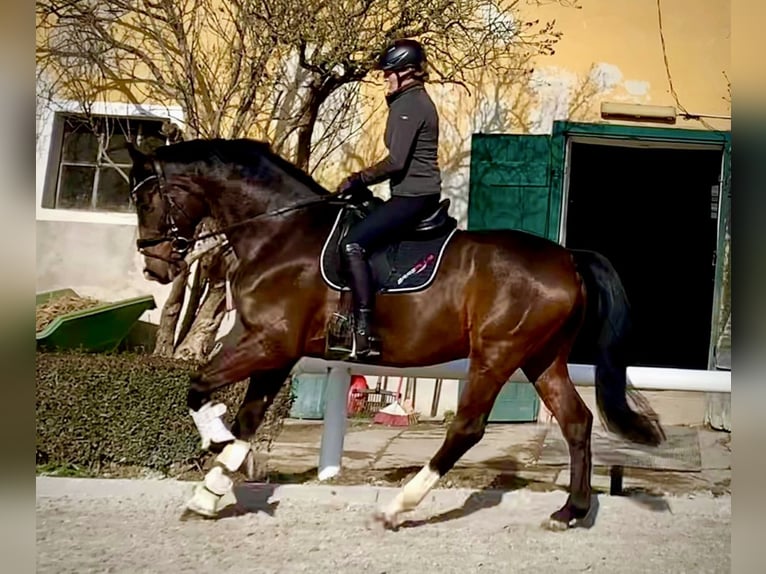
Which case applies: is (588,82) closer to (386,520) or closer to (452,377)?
(452,377)

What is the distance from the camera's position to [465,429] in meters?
4.51

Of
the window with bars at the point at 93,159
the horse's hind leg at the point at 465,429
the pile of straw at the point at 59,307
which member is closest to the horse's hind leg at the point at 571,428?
the horse's hind leg at the point at 465,429

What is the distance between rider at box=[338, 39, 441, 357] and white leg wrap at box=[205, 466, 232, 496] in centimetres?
95

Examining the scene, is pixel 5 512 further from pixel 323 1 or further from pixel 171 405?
pixel 323 1

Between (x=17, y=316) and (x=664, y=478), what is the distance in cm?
478

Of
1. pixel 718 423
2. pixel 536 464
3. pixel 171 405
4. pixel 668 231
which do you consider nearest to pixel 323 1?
pixel 171 405

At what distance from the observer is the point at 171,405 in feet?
17.9

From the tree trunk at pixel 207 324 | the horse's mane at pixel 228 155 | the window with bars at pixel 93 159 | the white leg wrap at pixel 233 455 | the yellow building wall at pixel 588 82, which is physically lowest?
the white leg wrap at pixel 233 455

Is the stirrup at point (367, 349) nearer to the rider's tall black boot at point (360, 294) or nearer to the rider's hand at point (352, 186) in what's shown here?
the rider's tall black boot at point (360, 294)

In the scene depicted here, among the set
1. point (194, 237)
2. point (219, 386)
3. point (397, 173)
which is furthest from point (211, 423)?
point (397, 173)

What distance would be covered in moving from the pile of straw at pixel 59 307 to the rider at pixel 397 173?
3291 mm

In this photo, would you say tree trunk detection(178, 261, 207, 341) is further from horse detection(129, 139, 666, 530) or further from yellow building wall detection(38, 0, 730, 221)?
horse detection(129, 139, 666, 530)

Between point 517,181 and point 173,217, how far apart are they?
161 inches

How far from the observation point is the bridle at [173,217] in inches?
177
